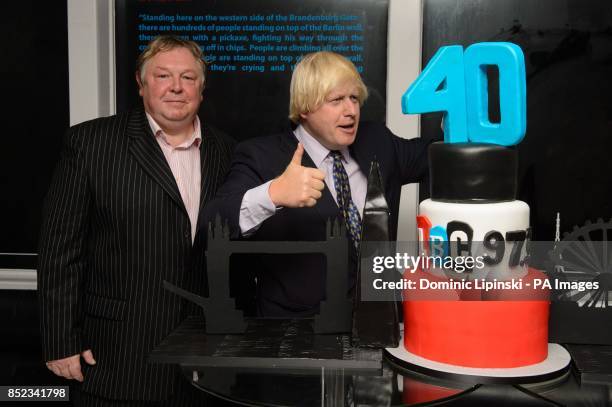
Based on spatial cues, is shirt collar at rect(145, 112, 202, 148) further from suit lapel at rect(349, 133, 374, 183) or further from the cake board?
the cake board

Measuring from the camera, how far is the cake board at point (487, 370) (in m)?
1.07

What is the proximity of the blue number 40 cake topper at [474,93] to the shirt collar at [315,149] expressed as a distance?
41cm

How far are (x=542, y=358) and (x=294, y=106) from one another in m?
0.89

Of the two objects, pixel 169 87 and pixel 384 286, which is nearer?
pixel 384 286

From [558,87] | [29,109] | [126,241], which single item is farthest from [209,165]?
[558,87]

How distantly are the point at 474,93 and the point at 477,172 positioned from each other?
189mm

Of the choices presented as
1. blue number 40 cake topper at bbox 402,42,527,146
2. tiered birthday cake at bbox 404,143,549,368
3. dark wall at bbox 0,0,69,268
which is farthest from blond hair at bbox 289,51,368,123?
dark wall at bbox 0,0,69,268

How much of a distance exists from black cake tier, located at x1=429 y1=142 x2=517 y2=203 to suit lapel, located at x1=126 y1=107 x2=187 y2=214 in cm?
85

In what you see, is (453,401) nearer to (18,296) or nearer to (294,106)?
(294,106)

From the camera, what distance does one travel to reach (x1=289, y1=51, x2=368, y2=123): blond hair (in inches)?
63.3

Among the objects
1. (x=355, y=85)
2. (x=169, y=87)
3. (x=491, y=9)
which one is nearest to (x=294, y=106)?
(x=355, y=85)

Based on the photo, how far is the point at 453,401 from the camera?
3.46ft

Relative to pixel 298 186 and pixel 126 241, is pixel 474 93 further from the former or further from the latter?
pixel 126 241

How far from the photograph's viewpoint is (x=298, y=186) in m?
1.24
